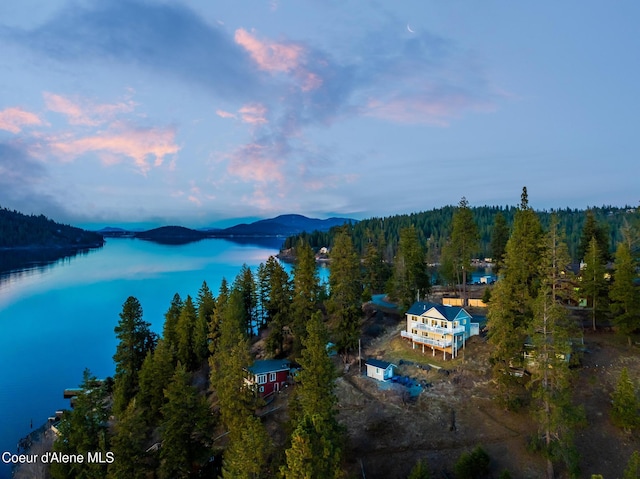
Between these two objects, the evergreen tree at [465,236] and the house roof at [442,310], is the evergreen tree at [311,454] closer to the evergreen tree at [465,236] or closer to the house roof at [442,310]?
the house roof at [442,310]

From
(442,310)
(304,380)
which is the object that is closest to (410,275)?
(442,310)

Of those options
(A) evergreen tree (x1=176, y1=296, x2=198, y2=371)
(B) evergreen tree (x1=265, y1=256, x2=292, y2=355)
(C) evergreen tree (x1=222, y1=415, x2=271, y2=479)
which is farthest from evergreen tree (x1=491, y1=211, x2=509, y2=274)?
(C) evergreen tree (x1=222, y1=415, x2=271, y2=479)

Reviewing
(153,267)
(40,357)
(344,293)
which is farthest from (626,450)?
(153,267)

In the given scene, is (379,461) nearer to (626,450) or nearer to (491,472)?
(491,472)

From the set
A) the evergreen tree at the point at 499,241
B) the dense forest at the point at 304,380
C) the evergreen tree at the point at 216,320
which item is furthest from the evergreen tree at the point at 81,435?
the evergreen tree at the point at 499,241

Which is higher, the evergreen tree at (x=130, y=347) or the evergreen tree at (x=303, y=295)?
the evergreen tree at (x=303, y=295)

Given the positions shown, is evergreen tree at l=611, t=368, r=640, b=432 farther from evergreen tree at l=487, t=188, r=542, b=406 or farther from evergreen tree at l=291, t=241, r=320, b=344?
evergreen tree at l=291, t=241, r=320, b=344
